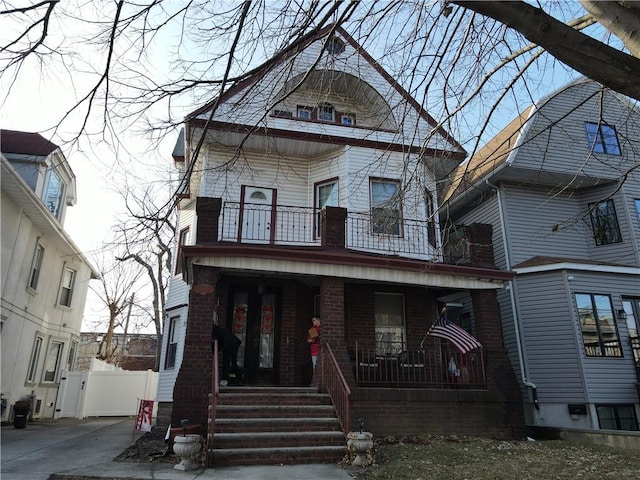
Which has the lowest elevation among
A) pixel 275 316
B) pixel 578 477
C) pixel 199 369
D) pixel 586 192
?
pixel 578 477

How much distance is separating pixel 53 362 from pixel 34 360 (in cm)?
196

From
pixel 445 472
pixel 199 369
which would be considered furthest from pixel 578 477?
pixel 199 369

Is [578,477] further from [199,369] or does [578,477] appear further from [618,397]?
[618,397]

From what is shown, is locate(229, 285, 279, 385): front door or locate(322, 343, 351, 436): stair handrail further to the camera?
locate(229, 285, 279, 385): front door

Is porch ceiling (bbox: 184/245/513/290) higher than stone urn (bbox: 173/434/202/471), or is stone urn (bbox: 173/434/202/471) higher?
porch ceiling (bbox: 184/245/513/290)

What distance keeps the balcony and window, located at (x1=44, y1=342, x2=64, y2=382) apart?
10765 millimetres

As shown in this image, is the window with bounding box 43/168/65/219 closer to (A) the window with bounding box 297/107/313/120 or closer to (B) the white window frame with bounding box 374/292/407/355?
(A) the window with bounding box 297/107/313/120

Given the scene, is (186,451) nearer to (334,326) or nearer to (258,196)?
(334,326)

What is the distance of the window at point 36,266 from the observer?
15.5 m

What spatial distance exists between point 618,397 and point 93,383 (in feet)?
60.0

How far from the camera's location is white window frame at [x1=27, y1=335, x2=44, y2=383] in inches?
624

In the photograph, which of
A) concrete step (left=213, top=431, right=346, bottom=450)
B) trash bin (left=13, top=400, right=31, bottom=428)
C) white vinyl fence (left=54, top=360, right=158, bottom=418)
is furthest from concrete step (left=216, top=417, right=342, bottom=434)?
white vinyl fence (left=54, top=360, right=158, bottom=418)

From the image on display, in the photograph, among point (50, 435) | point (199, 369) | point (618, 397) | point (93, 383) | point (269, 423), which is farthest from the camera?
point (93, 383)

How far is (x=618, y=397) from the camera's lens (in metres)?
12.1
